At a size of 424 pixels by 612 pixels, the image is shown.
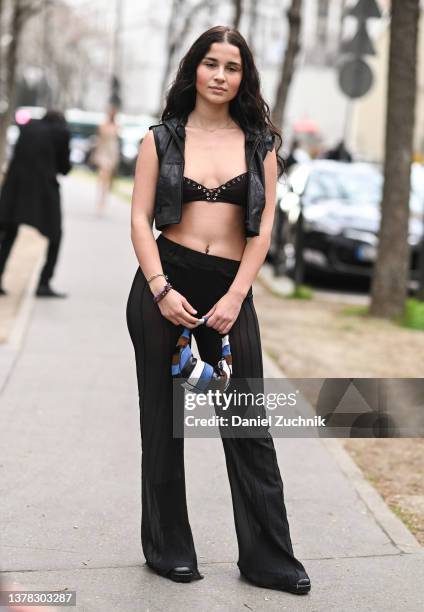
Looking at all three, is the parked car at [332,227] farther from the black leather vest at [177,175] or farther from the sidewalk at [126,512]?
the black leather vest at [177,175]

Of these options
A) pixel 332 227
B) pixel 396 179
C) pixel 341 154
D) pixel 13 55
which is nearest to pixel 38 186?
pixel 396 179

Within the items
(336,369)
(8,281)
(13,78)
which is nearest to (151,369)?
(336,369)

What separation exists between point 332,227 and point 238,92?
10221 millimetres

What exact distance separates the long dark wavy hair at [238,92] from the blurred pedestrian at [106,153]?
1914 cm

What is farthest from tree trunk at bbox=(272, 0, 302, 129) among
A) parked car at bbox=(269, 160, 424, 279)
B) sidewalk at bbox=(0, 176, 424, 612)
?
sidewalk at bbox=(0, 176, 424, 612)

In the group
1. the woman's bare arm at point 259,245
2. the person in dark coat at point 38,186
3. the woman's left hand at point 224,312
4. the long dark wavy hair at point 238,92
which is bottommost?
the person in dark coat at point 38,186

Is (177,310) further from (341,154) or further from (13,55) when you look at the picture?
(13,55)

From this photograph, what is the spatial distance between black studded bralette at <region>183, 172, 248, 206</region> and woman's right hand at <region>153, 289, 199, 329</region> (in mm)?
317

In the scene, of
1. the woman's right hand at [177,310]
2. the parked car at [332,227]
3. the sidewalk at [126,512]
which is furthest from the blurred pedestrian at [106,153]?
the woman's right hand at [177,310]

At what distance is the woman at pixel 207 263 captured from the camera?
4148 millimetres

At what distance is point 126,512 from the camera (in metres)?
5.18

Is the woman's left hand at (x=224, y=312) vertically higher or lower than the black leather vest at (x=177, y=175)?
lower

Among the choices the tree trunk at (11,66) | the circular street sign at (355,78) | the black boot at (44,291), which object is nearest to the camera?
the black boot at (44,291)

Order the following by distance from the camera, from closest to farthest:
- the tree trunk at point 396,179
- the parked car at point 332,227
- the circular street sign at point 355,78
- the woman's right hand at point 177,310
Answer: the woman's right hand at point 177,310
the tree trunk at point 396,179
the circular street sign at point 355,78
the parked car at point 332,227
